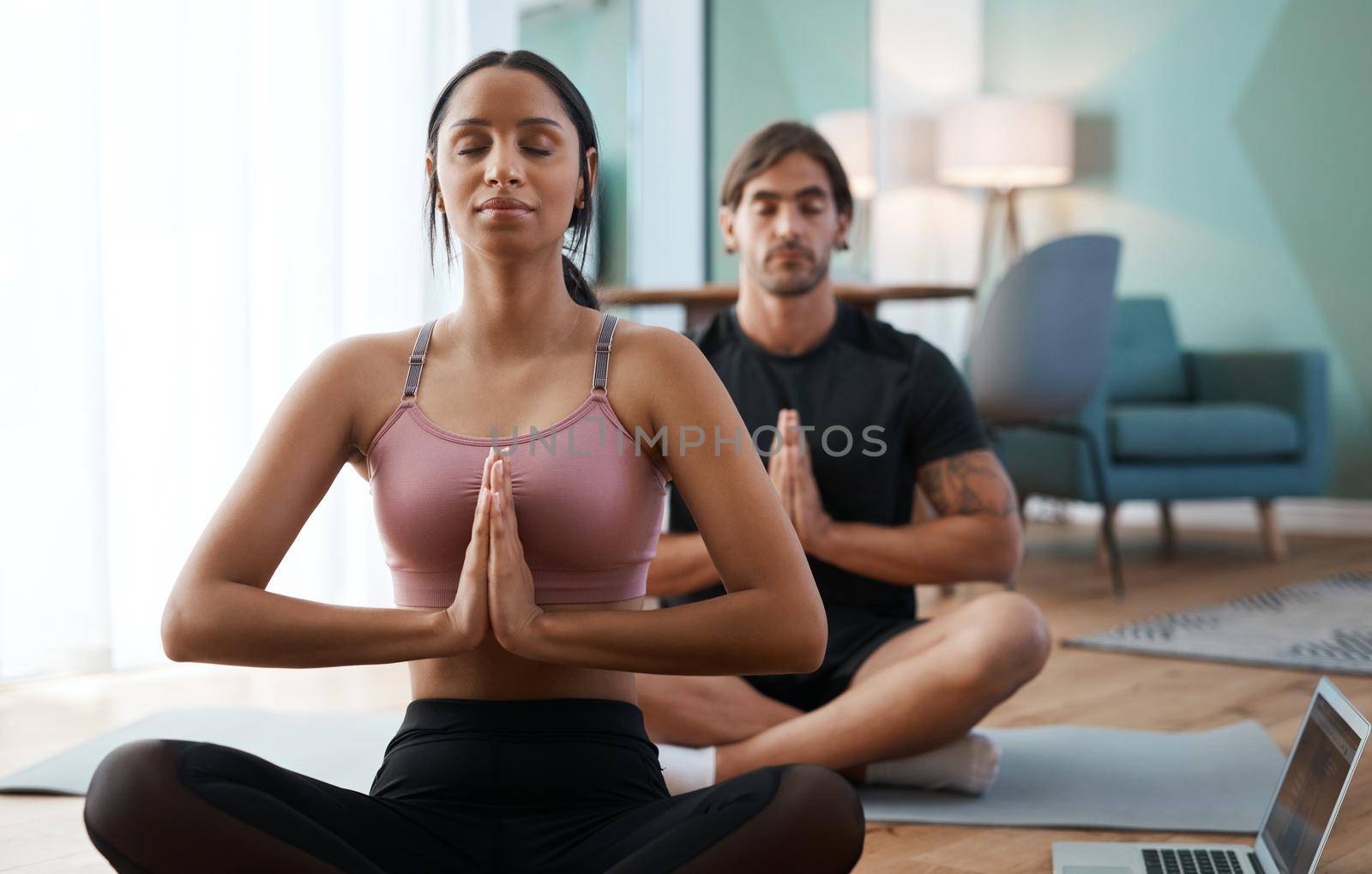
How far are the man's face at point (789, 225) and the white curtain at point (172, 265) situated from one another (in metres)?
0.70

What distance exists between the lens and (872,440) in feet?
6.72

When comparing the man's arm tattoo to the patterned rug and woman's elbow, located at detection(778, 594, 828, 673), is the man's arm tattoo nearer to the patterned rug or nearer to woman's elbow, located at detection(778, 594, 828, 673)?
woman's elbow, located at detection(778, 594, 828, 673)

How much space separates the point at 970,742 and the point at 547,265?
102 cm

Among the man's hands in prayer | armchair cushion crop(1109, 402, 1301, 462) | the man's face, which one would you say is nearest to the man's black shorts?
the man's hands in prayer

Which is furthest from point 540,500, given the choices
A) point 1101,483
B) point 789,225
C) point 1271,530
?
point 1271,530

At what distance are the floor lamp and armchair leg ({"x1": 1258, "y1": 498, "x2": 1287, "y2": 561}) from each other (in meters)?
1.73

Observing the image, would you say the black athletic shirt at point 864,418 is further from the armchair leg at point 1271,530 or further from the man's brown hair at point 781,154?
the armchair leg at point 1271,530

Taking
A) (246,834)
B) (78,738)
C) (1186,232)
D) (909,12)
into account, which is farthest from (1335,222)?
(246,834)

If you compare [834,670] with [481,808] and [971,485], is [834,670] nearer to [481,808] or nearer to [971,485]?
[971,485]

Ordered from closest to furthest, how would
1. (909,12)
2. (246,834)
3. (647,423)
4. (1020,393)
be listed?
(246,834) < (647,423) < (1020,393) < (909,12)

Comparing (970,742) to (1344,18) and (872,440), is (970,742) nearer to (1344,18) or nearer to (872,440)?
(872,440)

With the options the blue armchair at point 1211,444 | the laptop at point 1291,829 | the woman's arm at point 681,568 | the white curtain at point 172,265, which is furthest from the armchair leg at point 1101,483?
the laptop at point 1291,829

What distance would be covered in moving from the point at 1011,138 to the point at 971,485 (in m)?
4.03

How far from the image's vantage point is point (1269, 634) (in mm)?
3311
